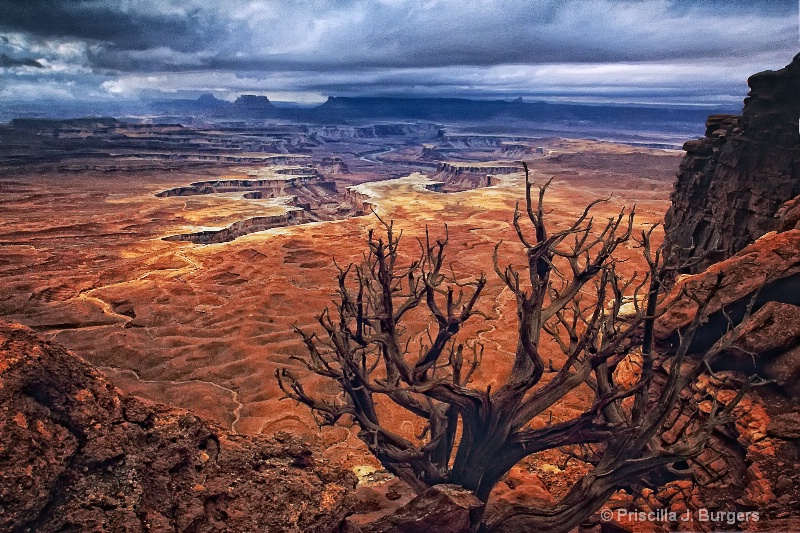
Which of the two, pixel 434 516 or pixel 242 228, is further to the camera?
pixel 242 228

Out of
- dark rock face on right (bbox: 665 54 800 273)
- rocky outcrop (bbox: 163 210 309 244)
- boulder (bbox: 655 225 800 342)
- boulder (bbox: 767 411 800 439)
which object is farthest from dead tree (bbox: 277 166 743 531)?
rocky outcrop (bbox: 163 210 309 244)

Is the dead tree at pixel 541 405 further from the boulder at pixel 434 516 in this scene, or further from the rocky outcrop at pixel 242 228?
the rocky outcrop at pixel 242 228

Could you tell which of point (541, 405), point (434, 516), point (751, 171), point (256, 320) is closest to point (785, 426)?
point (541, 405)

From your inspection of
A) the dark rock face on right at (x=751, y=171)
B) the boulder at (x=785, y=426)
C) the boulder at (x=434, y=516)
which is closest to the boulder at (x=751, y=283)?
the boulder at (x=785, y=426)

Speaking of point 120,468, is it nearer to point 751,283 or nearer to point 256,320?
point 751,283

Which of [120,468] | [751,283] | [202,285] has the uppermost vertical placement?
[751,283]

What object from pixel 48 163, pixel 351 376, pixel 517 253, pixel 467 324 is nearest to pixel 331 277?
pixel 467 324
